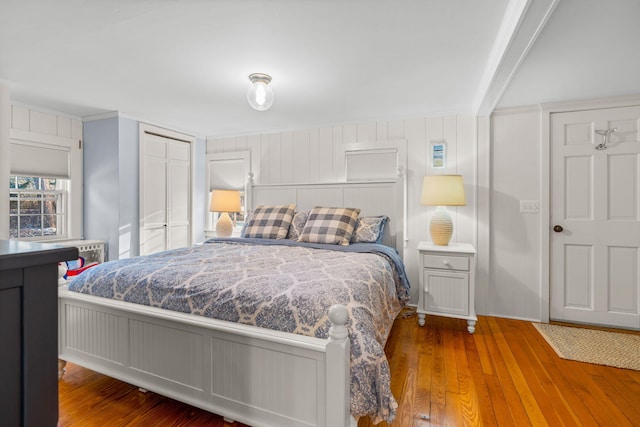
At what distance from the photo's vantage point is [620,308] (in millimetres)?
3010

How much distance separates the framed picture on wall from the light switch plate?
0.84 metres

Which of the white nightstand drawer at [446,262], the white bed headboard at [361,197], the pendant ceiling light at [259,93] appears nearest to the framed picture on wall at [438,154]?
the white bed headboard at [361,197]

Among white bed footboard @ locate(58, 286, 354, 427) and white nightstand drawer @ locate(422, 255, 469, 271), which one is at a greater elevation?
white nightstand drawer @ locate(422, 255, 469, 271)

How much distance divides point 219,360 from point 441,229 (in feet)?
7.75

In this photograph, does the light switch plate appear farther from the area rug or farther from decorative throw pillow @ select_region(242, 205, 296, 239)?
decorative throw pillow @ select_region(242, 205, 296, 239)

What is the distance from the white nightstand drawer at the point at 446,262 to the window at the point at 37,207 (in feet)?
13.0

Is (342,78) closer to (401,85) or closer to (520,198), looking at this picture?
(401,85)

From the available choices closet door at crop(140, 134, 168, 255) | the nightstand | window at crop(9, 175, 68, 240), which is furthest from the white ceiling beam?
window at crop(9, 175, 68, 240)

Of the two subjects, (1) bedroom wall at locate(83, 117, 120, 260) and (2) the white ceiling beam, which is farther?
(1) bedroom wall at locate(83, 117, 120, 260)

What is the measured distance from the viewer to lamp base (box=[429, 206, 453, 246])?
3.17 m

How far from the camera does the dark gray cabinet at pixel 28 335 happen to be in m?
0.54

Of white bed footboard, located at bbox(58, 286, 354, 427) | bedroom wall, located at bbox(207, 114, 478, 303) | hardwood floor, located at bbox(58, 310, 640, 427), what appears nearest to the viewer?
white bed footboard, located at bbox(58, 286, 354, 427)

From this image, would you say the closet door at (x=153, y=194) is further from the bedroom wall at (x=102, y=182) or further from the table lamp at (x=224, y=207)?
the table lamp at (x=224, y=207)

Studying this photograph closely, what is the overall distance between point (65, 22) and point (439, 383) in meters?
3.17
